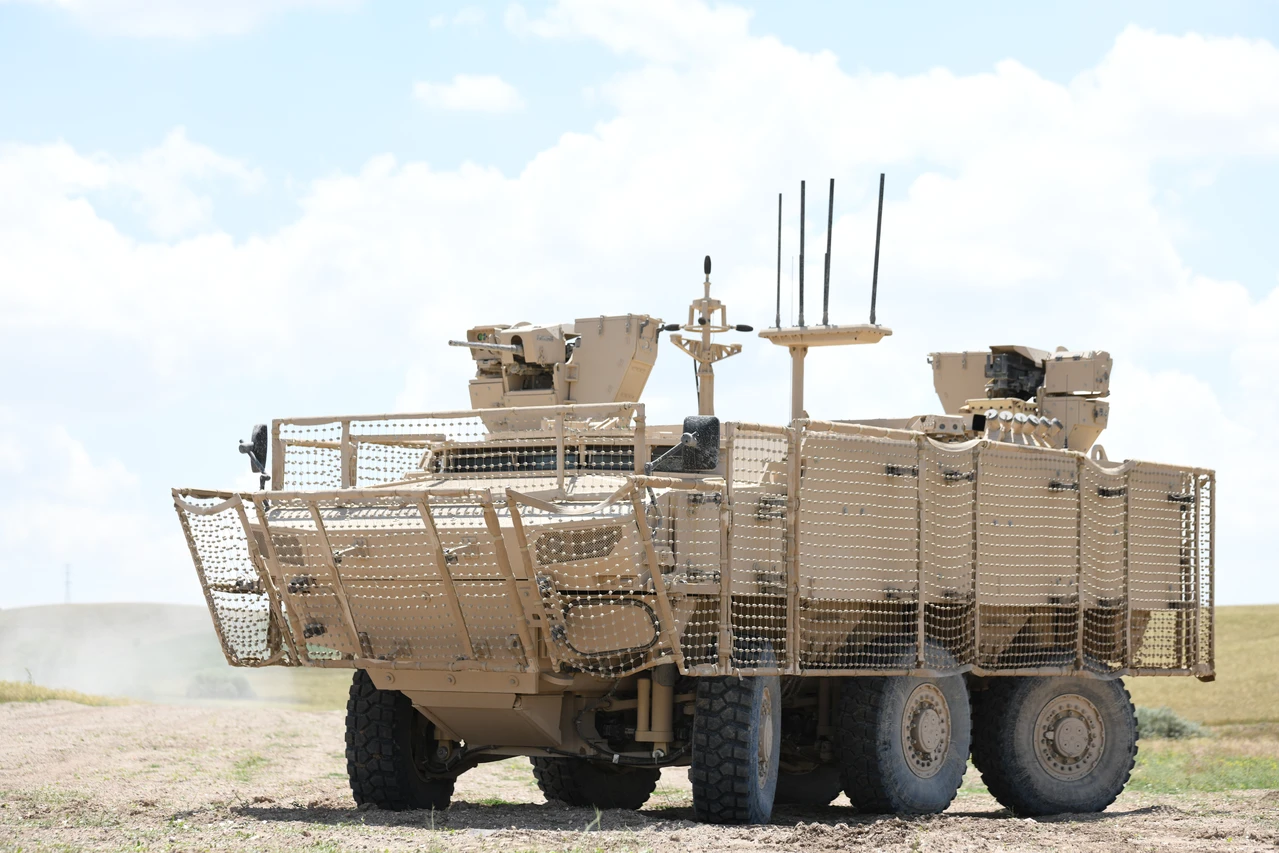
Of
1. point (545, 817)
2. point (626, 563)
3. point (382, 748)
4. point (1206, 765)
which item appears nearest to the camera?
point (626, 563)

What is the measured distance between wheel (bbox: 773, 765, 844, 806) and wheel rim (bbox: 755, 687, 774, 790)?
2.97m

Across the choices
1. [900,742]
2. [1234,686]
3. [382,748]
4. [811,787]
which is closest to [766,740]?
[900,742]

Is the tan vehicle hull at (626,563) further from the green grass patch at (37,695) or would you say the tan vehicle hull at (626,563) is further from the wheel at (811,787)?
the green grass patch at (37,695)

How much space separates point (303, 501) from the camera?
1148 centimetres

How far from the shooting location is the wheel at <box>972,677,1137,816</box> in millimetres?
14102

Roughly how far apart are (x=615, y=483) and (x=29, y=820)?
4.67 metres

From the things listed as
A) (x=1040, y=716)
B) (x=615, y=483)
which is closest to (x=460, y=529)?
(x=615, y=483)

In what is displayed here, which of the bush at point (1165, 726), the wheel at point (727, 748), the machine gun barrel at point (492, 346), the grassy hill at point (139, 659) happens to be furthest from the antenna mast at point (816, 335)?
the grassy hill at point (139, 659)

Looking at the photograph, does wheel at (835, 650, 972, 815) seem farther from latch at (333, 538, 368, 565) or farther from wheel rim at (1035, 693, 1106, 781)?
latch at (333, 538, 368, 565)

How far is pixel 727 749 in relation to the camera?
36.3 feet

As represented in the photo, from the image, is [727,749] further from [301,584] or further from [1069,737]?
[1069,737]

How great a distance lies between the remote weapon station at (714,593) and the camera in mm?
→ 10953

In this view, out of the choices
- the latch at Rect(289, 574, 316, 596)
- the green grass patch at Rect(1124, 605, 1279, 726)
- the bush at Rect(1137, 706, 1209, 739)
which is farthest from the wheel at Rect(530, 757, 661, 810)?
the green grass patch at Rect(1124, 605, 1279, 726)

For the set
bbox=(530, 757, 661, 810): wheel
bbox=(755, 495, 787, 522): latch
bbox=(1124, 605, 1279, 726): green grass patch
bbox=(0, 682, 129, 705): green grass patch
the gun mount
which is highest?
the gun mount
